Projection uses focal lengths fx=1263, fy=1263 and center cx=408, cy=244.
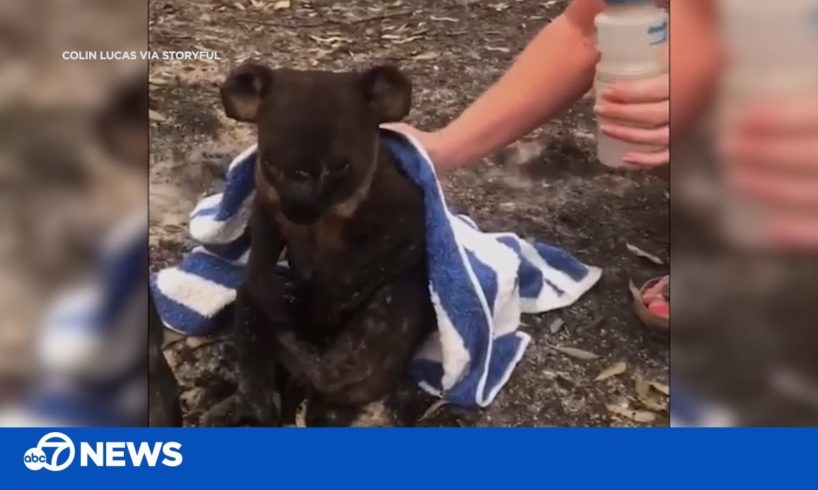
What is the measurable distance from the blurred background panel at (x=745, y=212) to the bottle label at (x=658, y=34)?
0.01 m

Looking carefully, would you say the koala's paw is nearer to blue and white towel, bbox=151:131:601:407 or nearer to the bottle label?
blue and white towel, bbox=151:131:601:407

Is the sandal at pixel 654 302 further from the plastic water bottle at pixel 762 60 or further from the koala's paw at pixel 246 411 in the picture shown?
the koala's paw at pixel 246 411

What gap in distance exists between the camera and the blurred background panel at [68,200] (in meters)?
1.00

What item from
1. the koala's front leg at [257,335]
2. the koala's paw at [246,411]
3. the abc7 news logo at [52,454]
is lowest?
the abc7 news logo at [52,454]

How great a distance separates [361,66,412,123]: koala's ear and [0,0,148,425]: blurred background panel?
0.60ft

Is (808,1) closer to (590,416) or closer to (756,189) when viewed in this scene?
(756,189)

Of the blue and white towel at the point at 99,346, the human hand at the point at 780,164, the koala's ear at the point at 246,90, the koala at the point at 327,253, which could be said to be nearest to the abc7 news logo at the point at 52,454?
the blue and white towel at the point at 99,346

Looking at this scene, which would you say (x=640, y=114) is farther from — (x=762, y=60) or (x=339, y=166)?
(x=339, y=166)

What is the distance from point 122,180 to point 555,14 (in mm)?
368

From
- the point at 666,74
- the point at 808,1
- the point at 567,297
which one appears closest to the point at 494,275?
the point at 567,297

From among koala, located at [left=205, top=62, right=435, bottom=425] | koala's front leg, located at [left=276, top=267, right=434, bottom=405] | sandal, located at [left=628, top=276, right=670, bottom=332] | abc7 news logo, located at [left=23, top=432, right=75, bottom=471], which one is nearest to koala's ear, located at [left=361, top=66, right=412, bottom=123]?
koala, located at [left=205, top=62, right=435, bottom=425]

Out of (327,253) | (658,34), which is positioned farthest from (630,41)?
(327,253)

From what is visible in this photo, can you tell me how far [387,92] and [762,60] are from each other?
0.30m

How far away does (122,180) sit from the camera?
1.00 m
